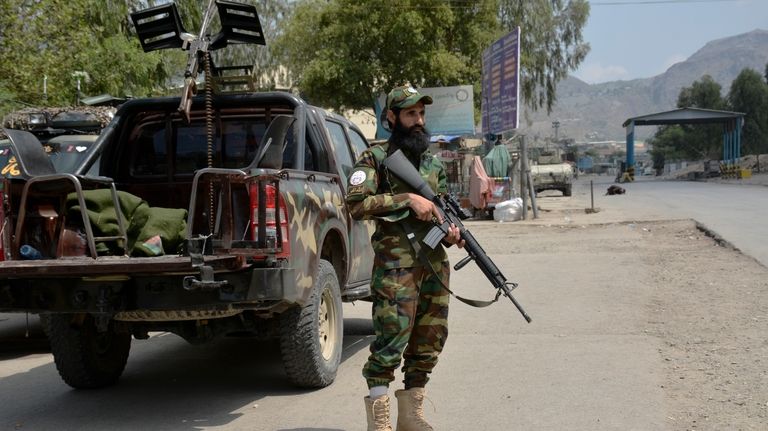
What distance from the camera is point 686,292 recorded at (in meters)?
9.25

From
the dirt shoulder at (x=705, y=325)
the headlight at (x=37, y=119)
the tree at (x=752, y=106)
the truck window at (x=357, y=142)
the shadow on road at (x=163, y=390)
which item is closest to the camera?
the dirt shoulder at (x=705, y=325)

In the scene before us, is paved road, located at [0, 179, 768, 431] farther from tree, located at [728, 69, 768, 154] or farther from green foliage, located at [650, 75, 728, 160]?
green foliage, located at [650, 75, 728, 160]

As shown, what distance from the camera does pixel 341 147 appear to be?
267 inches

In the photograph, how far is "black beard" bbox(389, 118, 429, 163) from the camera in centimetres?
422

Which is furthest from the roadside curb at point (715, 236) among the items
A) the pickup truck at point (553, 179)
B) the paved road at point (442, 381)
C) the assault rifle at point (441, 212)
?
the pickup truck at point (553, 179)

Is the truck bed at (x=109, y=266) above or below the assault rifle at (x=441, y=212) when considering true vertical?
below

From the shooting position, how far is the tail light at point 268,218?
4648mm

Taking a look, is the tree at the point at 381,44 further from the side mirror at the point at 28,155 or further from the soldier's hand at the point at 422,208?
the soldier's hand at the point at 422,208

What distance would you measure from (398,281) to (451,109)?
28.1m

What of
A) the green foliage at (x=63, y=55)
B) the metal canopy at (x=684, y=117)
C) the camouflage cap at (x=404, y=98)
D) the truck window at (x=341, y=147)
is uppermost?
the green foliage at (x=63, y=55)

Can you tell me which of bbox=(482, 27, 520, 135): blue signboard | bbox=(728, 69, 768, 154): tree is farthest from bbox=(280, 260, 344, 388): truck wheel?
bbox=(728, 69, 768, 154): tree

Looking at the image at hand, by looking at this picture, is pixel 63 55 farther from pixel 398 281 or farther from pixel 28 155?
pixel 398 281

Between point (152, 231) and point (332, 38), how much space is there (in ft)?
90.9

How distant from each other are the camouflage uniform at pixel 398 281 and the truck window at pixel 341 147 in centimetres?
218
